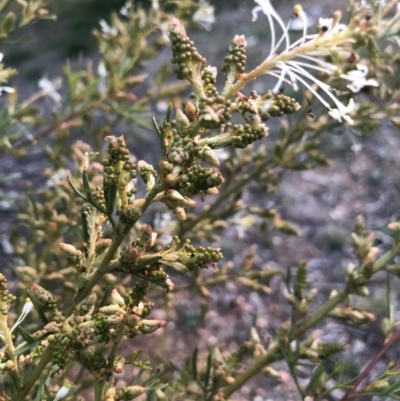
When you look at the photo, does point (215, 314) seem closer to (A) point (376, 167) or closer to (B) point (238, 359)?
(B) point (238, 359)

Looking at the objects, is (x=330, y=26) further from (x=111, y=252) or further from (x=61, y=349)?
(x=61, y=349)

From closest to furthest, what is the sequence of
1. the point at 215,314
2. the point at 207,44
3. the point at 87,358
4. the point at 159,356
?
the point at 87,358 < the point at 159,356 < the point at 215,314 < the point at 207,44

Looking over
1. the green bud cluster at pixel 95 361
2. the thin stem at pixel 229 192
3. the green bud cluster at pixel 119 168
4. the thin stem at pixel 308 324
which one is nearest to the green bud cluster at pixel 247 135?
the green bud cluster at pixel 119 168

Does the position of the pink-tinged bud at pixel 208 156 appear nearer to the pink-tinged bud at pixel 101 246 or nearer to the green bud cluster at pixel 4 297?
the pink-tinged bud at pixel 101 246

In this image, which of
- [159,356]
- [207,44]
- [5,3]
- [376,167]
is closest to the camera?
[5,3]

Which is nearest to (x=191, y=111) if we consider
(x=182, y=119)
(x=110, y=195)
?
(x=182, y=119)

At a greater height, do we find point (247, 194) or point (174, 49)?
point (174, 49)

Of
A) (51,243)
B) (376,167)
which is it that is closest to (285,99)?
(51,243)

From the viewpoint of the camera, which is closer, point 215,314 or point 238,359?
point 238,359
